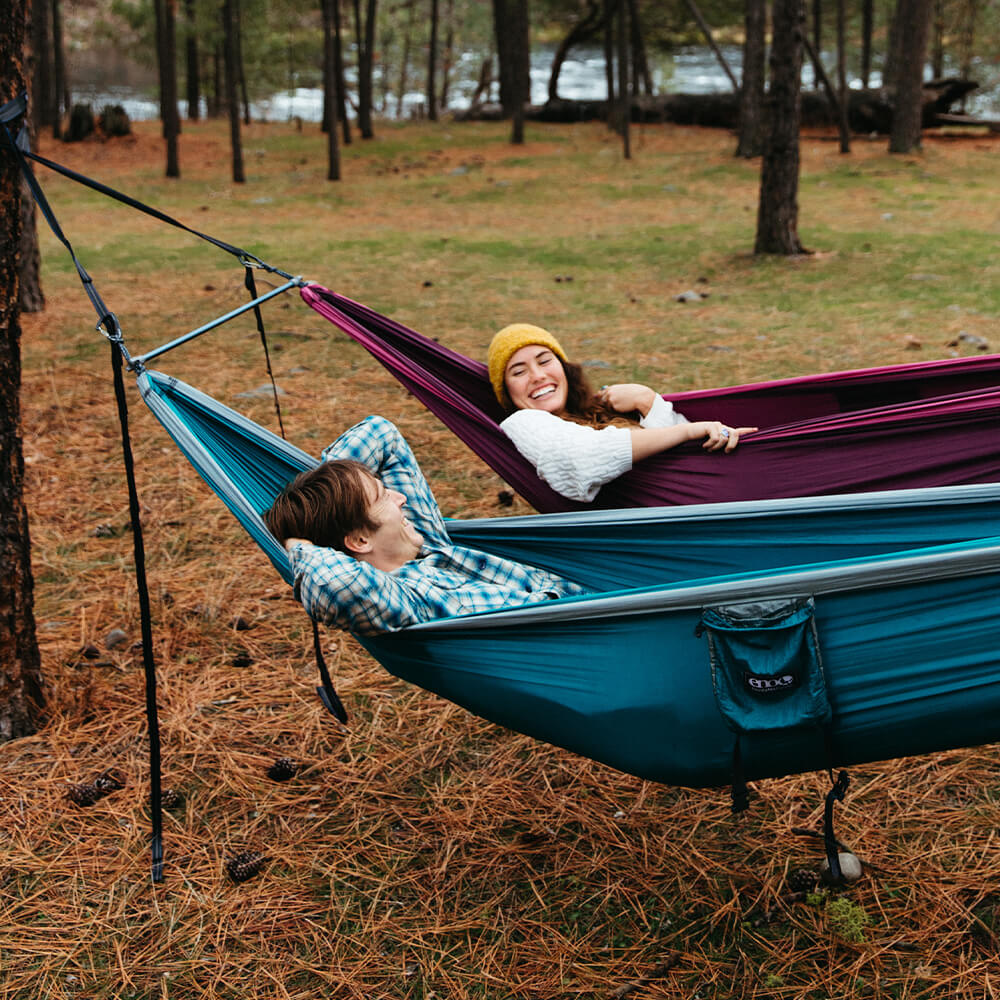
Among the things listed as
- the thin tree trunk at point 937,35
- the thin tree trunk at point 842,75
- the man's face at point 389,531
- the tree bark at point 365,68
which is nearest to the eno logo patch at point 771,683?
the man's face at point 389,531

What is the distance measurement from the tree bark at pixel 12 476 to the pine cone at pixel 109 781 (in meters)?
0.23

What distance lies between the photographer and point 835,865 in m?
1.39

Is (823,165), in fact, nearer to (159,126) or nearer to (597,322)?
(597,322)

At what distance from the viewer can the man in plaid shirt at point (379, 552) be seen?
1.45 m

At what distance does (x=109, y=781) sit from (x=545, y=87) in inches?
1135

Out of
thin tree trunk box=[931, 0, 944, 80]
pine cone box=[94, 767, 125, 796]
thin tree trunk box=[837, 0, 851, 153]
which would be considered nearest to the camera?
pine cone box=[94, 767, 125, 796]

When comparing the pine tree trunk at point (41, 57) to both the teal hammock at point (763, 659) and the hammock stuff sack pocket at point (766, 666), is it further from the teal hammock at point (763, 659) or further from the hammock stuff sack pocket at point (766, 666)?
the hammock stuff sack pocket at point (766, 666)

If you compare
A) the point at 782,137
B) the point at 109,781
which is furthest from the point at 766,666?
the point at 782,137

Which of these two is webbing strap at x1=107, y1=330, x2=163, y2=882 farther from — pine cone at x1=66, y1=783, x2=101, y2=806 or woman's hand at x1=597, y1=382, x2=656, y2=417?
woman's hand at x1=597, y1=382, x2=656, y2=417

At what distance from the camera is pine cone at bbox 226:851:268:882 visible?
5.24 feet

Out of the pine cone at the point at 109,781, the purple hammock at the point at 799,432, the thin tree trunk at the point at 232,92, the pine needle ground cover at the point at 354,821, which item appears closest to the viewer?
the pine needle ground cover at the point at 354,821

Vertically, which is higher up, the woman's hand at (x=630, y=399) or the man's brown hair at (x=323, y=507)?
the woman's hand at (x=630, y=399)

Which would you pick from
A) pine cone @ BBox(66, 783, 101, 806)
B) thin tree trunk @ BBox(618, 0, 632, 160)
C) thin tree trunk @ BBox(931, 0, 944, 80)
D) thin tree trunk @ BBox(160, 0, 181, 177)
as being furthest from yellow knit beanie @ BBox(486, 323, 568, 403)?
thin tree trunk @ BBox(931, 0, 944, 80)

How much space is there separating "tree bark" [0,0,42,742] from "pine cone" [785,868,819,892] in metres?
1.44
